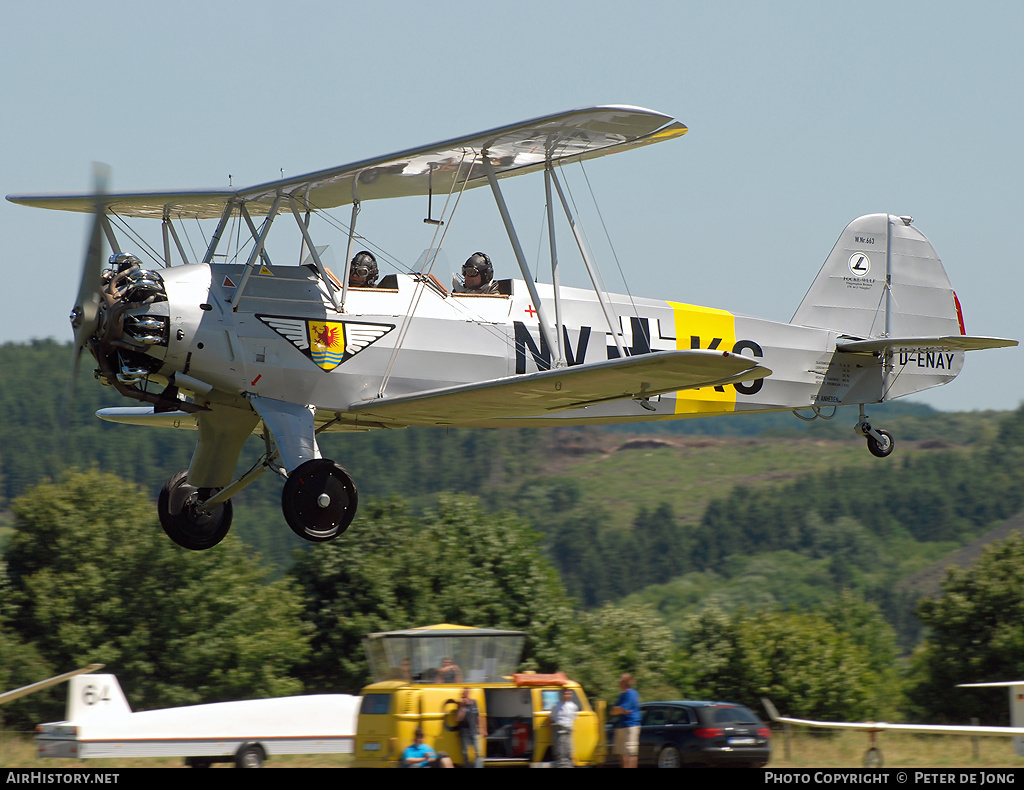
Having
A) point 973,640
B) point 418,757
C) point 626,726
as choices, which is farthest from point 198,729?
point 973,640

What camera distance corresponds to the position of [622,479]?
281 ft

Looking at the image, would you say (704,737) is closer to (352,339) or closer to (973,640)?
(352,339)

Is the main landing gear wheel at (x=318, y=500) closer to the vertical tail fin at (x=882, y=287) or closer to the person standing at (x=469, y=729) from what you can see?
the person standing at (x=469, y=729)

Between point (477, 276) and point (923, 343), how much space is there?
5.10m

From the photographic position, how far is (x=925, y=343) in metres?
13.5

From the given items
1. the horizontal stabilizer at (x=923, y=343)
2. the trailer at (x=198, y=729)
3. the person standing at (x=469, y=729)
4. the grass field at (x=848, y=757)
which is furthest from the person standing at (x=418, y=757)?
the horizontal stabilizer at (x=923, y=343)

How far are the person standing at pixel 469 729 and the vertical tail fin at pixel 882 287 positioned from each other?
6.07 m

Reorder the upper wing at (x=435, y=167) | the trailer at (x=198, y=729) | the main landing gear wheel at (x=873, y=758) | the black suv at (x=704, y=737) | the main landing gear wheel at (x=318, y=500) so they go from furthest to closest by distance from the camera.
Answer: the trailer at (x=198, y=729)
the main landing gear wheel at (x=873, y=758)
the black suv at (x=704, y=737)
the main landing gear wheel at (x=318, y=500)
the upper wing at (x=435, y=167)

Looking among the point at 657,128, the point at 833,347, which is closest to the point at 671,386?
the point at 657,128

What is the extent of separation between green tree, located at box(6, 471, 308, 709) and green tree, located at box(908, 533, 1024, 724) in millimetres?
15602

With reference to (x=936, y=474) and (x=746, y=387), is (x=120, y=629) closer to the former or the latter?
(x=746, y=387)

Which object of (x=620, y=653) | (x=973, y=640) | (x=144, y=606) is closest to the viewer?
(x=144, y=606)

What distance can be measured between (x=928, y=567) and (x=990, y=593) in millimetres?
42472

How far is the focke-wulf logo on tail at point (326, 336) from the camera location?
35.9 ft
